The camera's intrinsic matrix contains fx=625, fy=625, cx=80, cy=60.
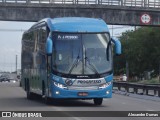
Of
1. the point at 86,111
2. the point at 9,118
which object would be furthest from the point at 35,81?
the point at 9,118

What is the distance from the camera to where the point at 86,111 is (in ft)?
76.4

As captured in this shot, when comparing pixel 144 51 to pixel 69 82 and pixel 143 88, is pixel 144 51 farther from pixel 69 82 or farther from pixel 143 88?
pixel 69 82

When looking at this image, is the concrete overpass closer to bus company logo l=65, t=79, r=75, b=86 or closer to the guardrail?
the guardrail

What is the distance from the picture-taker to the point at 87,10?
52.8 m

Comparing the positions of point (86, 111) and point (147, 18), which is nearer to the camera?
point (86, 111)

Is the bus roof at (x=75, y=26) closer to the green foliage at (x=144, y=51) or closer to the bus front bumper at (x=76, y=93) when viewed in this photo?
the bus front bumper at (x=76, y=93)

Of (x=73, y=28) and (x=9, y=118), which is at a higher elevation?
(x=73, y=28)

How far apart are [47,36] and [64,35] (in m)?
0.81

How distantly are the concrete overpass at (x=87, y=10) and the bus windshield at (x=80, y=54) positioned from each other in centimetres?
2635

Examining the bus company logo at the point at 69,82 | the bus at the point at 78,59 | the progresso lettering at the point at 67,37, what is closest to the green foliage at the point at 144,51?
the bus at the point at 78,59

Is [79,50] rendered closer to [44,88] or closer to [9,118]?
[44,88]

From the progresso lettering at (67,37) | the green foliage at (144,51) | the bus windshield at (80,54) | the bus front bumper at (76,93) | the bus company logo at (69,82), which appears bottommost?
the green foliage at (144,51)

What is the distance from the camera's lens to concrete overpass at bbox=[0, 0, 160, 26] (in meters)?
52.4

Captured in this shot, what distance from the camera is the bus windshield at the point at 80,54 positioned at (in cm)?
2581
